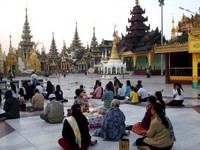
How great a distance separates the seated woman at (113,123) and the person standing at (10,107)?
12.2ft

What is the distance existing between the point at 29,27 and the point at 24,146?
67.7 meters

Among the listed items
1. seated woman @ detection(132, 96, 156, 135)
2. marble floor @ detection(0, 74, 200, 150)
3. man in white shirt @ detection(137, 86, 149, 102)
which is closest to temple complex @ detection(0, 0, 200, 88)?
man in white shirt @ detection(137, 86, 149, 102)

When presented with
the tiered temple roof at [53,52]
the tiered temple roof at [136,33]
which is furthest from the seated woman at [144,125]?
the tiered temple roof at [53,52]

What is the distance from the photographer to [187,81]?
74.0 ft

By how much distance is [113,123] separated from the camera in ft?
19.8

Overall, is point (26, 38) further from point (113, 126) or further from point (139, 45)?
point (113, 126)

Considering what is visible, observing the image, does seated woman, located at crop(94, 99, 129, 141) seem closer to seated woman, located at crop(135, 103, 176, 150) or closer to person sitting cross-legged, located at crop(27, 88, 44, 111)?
seated woman, located at crop(135, 103, 176, 150)

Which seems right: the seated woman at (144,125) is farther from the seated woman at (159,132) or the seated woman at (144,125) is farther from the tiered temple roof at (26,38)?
the tiered temple roof at (26,38)

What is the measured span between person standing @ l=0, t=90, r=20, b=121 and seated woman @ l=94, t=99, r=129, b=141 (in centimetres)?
372

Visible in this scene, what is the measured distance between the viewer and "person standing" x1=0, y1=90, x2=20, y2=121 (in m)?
8.44

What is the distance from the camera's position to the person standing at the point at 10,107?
27.7ft

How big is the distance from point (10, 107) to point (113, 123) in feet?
14.1

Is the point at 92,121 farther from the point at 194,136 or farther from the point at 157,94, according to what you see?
the point at 194,136

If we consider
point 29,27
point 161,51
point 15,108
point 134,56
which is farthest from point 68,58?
point 15,108
